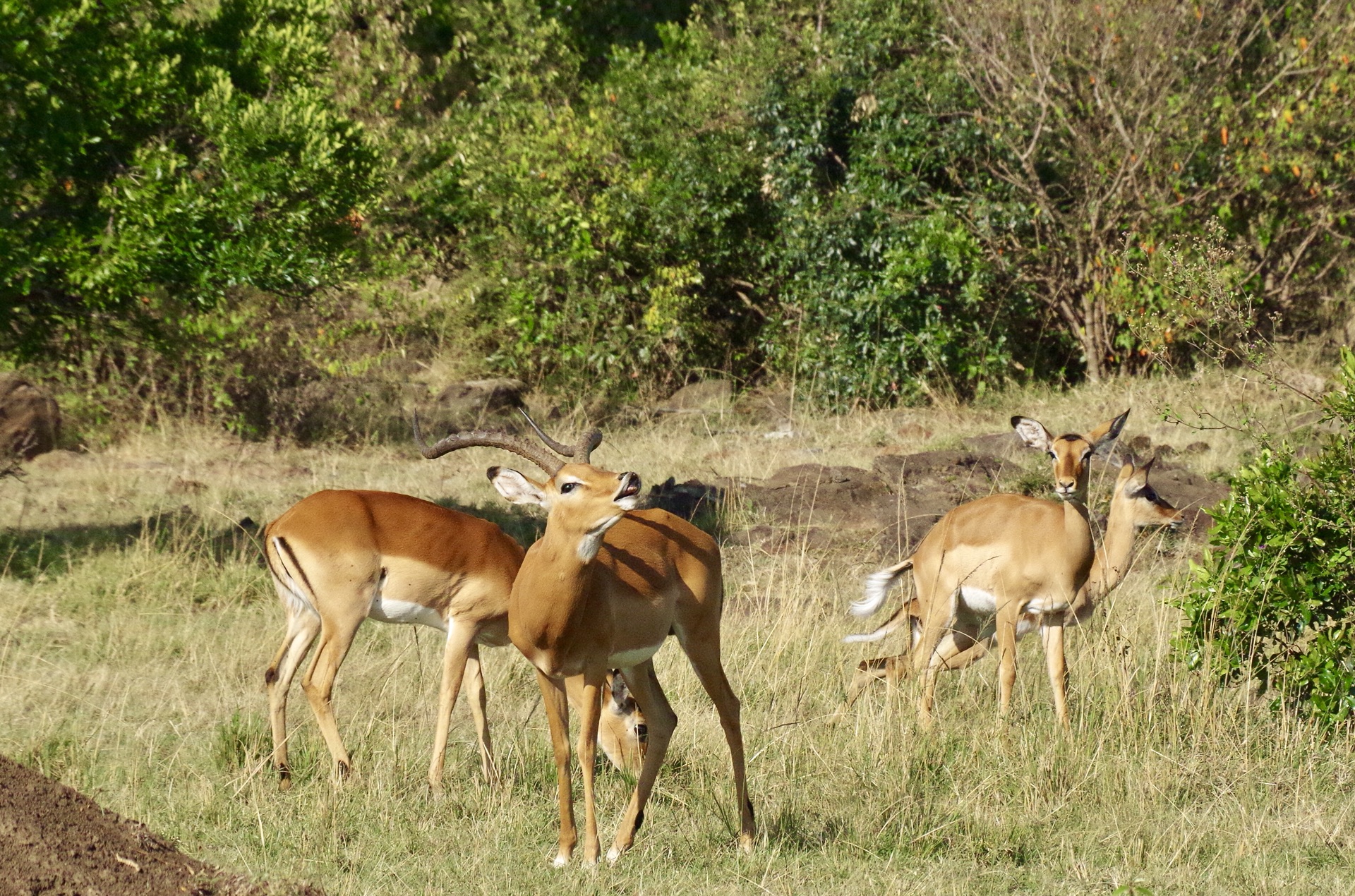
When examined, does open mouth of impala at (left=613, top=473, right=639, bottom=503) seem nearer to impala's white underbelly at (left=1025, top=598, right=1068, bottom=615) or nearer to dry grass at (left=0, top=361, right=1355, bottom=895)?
dry grass at (left=0, top=361, right=1355, bottom=895)

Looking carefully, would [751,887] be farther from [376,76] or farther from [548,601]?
[376,76]

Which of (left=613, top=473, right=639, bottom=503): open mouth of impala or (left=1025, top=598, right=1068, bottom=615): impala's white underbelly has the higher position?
(left=613, top=473, right=639, bottom=503): open mouth of impala

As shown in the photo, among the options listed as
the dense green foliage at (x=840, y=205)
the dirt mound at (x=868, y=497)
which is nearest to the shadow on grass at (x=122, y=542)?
the dense green foliage at (x=840, y=205)

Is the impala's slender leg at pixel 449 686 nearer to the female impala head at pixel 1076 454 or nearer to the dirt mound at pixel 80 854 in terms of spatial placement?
the dirt mound at pixel 80 854

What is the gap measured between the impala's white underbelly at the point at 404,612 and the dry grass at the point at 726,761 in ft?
1.54

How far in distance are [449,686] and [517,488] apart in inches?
49.3

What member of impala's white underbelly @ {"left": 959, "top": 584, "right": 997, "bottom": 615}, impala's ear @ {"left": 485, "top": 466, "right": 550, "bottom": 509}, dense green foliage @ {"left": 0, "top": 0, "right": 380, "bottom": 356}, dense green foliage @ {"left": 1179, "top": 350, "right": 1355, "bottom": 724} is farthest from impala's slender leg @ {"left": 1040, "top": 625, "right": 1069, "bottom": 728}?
dense green foliage @ {"left": 0, "top": 0, "right": 380, "bottom": 356}

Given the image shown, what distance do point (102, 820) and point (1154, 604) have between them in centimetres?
523

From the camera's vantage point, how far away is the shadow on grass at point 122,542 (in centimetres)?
835

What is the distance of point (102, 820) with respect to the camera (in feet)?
13.1

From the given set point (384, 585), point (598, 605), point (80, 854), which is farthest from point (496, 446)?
point (80, 854)

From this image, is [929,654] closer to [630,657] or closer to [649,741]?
[649,741]

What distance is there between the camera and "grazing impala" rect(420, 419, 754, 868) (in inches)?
173

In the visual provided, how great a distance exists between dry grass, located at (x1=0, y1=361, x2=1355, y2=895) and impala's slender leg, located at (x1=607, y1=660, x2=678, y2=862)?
80mm
